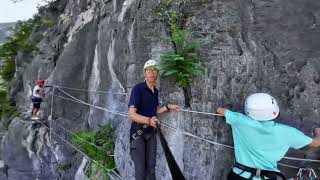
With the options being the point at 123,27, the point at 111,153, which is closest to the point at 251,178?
the point at 111,153

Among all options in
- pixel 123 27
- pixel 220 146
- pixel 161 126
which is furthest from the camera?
pixel 123 27

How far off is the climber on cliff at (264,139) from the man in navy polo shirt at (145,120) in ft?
4.20

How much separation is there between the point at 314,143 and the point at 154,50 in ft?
8.67

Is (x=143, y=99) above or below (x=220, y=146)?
above

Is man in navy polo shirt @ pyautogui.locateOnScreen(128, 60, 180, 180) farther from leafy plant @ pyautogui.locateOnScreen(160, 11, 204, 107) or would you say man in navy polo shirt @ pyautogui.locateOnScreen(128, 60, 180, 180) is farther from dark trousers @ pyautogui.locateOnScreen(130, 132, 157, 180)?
leafy plant @ pyautogui.locateOnScreen(160, 11, 204, 107)

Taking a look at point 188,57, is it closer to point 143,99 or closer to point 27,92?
point 143,99

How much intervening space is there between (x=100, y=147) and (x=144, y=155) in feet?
8.97

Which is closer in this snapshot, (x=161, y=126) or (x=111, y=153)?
(x=161, y=126)

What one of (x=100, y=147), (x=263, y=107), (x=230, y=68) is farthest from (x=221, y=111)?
(x=100, y=147)

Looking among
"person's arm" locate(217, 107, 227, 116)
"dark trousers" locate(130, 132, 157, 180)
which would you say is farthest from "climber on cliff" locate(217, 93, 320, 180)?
"dark trousers" locate(130, 132, 157, 180)

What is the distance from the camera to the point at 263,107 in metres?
4.18

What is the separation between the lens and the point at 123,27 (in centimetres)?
831

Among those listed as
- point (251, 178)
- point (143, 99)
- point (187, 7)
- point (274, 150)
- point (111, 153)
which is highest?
point (187, 7)

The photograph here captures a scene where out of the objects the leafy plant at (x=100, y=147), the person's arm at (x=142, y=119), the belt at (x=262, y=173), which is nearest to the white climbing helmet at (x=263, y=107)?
the belt at (x=262, y=173)
